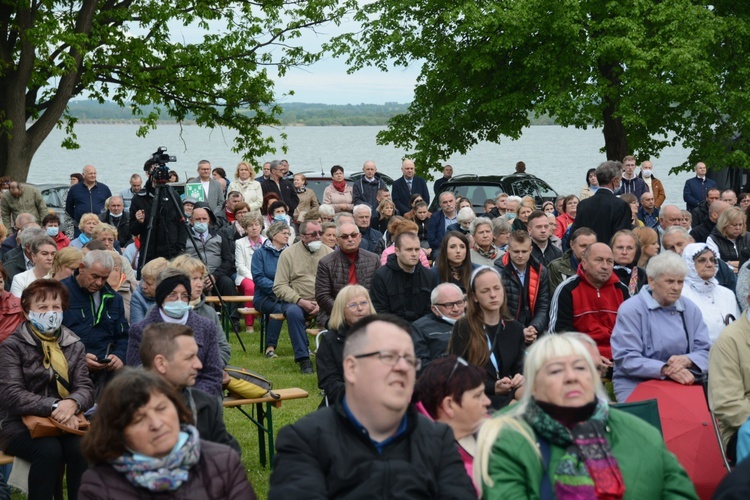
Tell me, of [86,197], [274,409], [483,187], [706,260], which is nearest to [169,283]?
[274,409]

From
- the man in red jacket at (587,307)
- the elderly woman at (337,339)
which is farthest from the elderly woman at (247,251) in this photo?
the elderly woman at (337,339)

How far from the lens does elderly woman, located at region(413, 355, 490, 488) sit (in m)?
4.58

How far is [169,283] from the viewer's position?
6598mm

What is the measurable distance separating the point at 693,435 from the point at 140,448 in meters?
3.29

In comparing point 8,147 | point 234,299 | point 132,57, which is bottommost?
point 234,299

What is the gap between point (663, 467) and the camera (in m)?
3.97

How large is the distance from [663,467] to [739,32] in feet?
65.8

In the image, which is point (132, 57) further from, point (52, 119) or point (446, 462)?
point (446, 462)

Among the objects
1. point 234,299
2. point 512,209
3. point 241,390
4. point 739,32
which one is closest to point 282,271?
point 234,299

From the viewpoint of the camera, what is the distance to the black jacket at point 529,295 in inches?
345

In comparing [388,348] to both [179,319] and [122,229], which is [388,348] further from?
[122,229]

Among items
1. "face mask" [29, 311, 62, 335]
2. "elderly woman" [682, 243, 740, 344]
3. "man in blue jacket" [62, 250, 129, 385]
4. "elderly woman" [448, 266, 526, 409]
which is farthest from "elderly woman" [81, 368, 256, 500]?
"elderly woman" [682, 243, 740, 344]

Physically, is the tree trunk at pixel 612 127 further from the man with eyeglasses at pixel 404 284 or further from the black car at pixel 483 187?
the man with eyeglasses at pixel 404 284

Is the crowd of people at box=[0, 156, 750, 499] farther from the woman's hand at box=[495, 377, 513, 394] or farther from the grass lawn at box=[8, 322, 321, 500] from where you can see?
the grass lawn at box=[8, 322, 321, 500]
